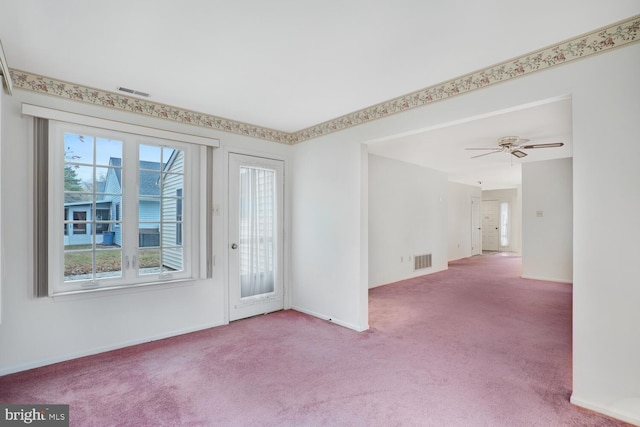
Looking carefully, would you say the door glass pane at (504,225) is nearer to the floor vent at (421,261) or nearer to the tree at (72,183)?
the floor vent at (421,261)

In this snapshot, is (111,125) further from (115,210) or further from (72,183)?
(115,210)

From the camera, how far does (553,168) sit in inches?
260

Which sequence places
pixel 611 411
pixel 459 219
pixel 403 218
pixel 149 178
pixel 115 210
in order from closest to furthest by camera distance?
pixel 611 411 → pixel 115 210 → pixel 149 178 → pixel 403 218 → pixel 459 219

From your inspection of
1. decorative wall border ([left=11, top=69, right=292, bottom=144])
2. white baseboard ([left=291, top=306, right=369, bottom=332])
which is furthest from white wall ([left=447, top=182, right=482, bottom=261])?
decorative wall border ([left=11, top=69, right=292, bottom=144])

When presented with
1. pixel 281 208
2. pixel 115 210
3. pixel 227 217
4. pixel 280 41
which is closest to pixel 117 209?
pixel 115 210

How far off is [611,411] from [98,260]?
4364 millimetres

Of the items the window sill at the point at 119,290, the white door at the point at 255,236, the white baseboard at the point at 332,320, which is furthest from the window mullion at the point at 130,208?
the white baseboard at the point at 332,320

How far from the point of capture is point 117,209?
10.5 ft

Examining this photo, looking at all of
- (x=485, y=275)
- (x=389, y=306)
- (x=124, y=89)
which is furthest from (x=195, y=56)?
(x=485, y=275)

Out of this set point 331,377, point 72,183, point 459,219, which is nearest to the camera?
point 331,377

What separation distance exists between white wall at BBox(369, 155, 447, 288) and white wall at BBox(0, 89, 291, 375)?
3.54 metres

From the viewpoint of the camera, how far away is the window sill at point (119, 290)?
288 cm

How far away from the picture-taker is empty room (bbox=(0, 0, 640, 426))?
2.03 meters

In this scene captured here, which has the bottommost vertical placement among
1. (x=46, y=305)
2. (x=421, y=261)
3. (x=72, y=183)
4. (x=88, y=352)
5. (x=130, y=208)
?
(x=88, y=352)
